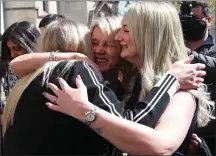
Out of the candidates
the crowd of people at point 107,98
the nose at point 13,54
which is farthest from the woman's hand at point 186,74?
the nose at point 13,54

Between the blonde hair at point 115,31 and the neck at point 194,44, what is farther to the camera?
the neck at point 194,44

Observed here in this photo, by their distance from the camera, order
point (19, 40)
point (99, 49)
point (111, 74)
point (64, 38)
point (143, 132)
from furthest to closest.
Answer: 1. point (19, 40)
2. point (111, 74)
3. point (99, 49)
4. point (64, 38)
5. point (143, 132)

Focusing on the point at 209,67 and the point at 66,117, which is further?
the point at 209,67

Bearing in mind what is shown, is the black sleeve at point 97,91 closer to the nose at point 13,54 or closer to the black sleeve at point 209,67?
the black sleeve at point 209,67

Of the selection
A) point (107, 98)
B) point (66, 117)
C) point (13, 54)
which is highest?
point (107, 98)

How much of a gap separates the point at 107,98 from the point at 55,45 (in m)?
0.46

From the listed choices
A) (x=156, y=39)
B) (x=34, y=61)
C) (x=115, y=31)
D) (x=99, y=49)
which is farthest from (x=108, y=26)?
(x=34, y=61)

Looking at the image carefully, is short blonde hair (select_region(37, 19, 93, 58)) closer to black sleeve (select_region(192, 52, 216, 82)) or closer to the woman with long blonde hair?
the woman with long blonde hair

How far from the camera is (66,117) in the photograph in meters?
1.63

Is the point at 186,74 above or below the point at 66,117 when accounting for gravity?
above

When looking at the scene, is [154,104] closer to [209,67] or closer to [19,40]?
[209,67]

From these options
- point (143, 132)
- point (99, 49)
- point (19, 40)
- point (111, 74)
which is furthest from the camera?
point (19, 40)

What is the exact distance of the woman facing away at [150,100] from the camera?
4.93ft

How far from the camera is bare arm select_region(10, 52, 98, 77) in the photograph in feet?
5.83
